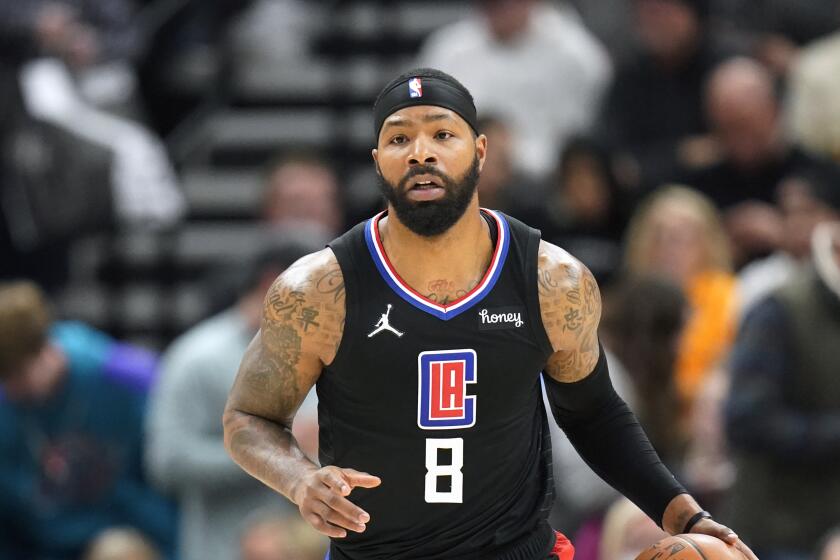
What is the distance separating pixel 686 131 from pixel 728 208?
864 mm

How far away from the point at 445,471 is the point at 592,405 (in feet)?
2.26

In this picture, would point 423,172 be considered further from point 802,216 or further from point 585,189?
point 585,189

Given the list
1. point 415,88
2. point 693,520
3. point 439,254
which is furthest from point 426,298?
point 693,520

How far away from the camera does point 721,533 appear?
536cm

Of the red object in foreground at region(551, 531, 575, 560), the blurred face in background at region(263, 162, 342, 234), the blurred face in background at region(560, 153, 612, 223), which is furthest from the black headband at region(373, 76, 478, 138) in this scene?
the blurred face in background at region(263, 162, 342, 234)

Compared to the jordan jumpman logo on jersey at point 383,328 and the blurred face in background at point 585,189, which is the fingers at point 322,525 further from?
the blurred face in background at point 585,189

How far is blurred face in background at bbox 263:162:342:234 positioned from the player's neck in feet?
16.2

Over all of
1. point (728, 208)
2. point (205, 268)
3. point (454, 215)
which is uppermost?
point (454, 215)

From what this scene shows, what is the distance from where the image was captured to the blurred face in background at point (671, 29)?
10.7 metres

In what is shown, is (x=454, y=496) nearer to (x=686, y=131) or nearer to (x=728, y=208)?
(x=728, y=208)

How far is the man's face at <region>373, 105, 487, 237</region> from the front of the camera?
5078 mm

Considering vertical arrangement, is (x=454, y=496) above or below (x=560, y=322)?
below

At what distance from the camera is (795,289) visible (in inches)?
308

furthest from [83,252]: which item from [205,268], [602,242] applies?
[602,242]
